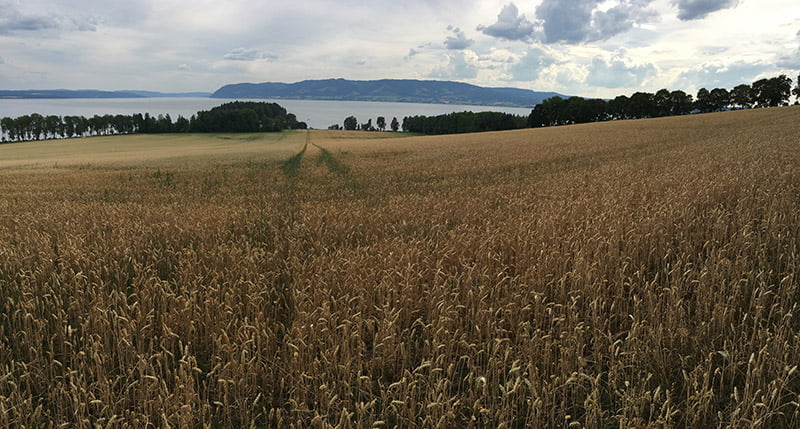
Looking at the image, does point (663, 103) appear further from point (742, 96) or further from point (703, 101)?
point (742, 96)

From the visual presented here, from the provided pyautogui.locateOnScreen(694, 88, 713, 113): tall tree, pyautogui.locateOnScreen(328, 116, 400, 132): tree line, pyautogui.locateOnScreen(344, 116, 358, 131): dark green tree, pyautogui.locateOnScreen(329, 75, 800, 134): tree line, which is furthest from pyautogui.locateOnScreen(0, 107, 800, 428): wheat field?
pyautogui.locateOnScreen(344, 116, 358, 131): dark green tree

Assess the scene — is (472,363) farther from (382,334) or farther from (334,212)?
(334,212)

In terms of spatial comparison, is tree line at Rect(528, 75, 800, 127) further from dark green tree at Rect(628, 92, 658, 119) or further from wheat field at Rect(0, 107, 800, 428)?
wheat field at Rect(0, 107, 800, 428)

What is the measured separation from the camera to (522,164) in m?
22.5

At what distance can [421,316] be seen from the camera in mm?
4473

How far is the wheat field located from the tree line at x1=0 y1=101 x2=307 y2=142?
114 meters

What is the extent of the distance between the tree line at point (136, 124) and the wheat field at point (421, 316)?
114 metres

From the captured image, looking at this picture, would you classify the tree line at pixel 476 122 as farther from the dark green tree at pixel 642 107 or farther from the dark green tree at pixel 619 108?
the dark green tree at pixel 642 107

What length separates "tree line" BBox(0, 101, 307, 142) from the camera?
114m

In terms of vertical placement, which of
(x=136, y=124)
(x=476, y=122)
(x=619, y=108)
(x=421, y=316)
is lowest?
(x=421, y=316)

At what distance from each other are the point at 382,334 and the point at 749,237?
542cm

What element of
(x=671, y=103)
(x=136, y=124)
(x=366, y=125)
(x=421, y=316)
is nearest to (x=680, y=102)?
(x=671, y=103)

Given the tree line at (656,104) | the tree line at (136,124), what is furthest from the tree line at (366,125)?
the tree line at (656,104)

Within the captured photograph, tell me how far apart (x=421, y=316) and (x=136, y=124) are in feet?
468
